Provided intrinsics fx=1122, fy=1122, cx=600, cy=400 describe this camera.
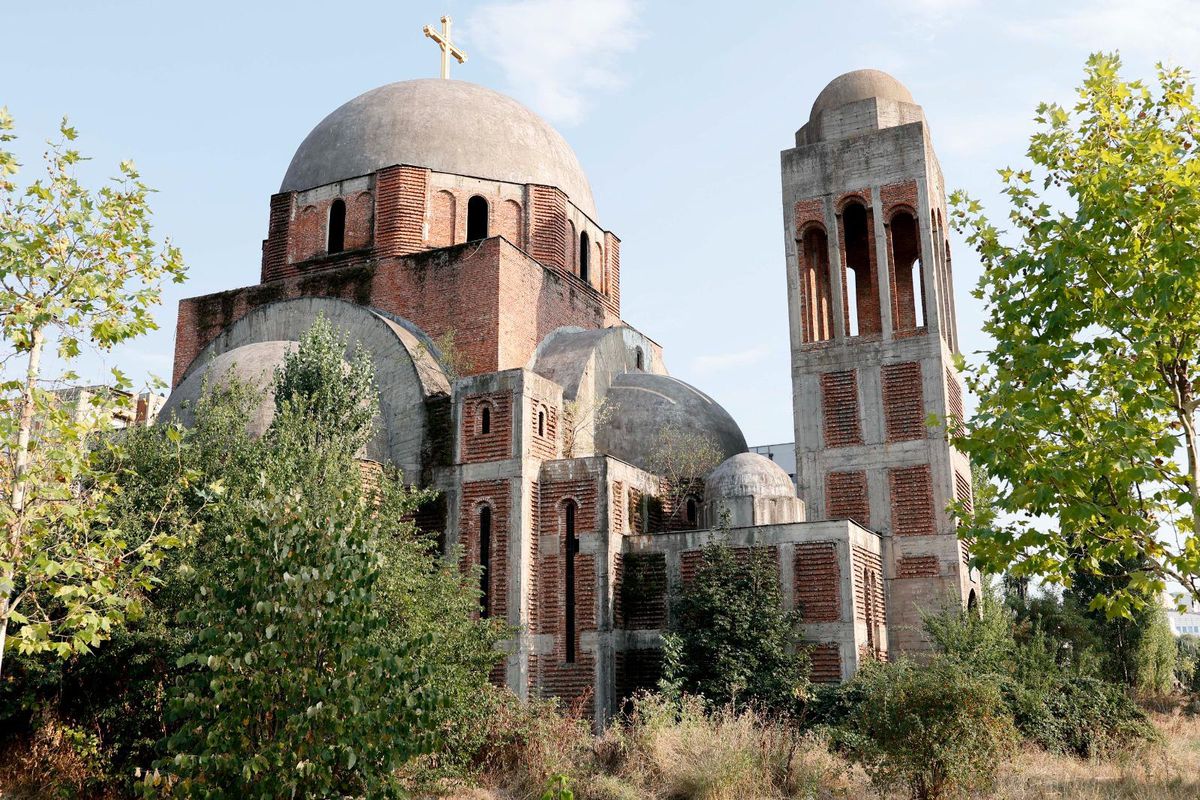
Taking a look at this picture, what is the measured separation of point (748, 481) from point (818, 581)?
2442mm

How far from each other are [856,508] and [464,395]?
7508 millimetres

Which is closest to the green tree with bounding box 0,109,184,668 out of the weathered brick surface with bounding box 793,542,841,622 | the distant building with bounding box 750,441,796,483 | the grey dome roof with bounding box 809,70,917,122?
the weathered brick surface with bounding box 793,542,841,622

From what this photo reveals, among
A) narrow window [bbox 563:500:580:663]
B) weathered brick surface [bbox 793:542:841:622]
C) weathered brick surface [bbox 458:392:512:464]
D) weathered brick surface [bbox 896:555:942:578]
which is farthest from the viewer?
weathered brick surface [bbox 896:555:942:578]

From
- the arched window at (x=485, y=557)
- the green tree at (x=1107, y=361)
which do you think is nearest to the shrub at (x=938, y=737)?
the green tree at (x=1107, y=361)

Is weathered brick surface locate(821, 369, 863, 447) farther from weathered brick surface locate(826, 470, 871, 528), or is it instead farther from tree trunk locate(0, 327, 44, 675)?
tree trunk locate(0, 327, 44, 675)

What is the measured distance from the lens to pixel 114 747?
12555mm

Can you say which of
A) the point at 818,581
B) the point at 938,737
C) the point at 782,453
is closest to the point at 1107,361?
the point at 938,737

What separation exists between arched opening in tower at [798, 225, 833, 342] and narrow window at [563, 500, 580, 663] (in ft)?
22.0

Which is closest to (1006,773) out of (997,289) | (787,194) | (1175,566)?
(1175,566)

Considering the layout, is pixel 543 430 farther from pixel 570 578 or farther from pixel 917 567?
pixel 917 567

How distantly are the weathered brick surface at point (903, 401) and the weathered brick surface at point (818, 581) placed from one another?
388 centimetres

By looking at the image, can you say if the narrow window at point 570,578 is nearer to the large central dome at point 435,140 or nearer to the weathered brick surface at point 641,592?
the weathered brick surface at point 641,592

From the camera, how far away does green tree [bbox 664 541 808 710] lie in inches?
661

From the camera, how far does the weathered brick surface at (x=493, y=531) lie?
59.6ft
